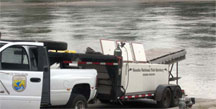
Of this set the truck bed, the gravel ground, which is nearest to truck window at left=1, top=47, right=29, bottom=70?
the gravel ground

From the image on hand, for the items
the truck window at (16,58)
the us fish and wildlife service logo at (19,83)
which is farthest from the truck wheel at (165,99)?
the us fish and wildlife service logo at (19,83)

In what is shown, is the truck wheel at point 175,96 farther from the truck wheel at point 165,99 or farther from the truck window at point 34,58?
the truck window at point 34,58

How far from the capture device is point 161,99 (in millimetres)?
15008

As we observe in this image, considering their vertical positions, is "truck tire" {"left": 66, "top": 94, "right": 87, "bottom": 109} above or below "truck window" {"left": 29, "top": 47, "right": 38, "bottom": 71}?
below

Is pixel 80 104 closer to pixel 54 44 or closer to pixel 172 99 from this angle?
pixel 54 44

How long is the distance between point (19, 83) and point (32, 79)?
0.25 m

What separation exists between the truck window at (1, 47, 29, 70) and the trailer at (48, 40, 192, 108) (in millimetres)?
1443

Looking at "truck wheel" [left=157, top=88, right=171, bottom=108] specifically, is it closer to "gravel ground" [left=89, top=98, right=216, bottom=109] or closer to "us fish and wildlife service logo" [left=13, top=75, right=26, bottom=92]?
"gravel ground" [left=89, top=98, right=216, bottom=109]

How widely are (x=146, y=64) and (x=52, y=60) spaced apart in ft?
10.3

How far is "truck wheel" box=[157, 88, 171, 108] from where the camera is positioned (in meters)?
15.1

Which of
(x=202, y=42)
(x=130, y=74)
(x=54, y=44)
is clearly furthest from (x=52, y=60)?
(x=202, y=42)

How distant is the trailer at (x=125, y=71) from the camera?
13.0 m

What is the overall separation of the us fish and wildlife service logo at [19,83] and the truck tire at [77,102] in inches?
59.4

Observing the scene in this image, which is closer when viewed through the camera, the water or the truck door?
the truck door
